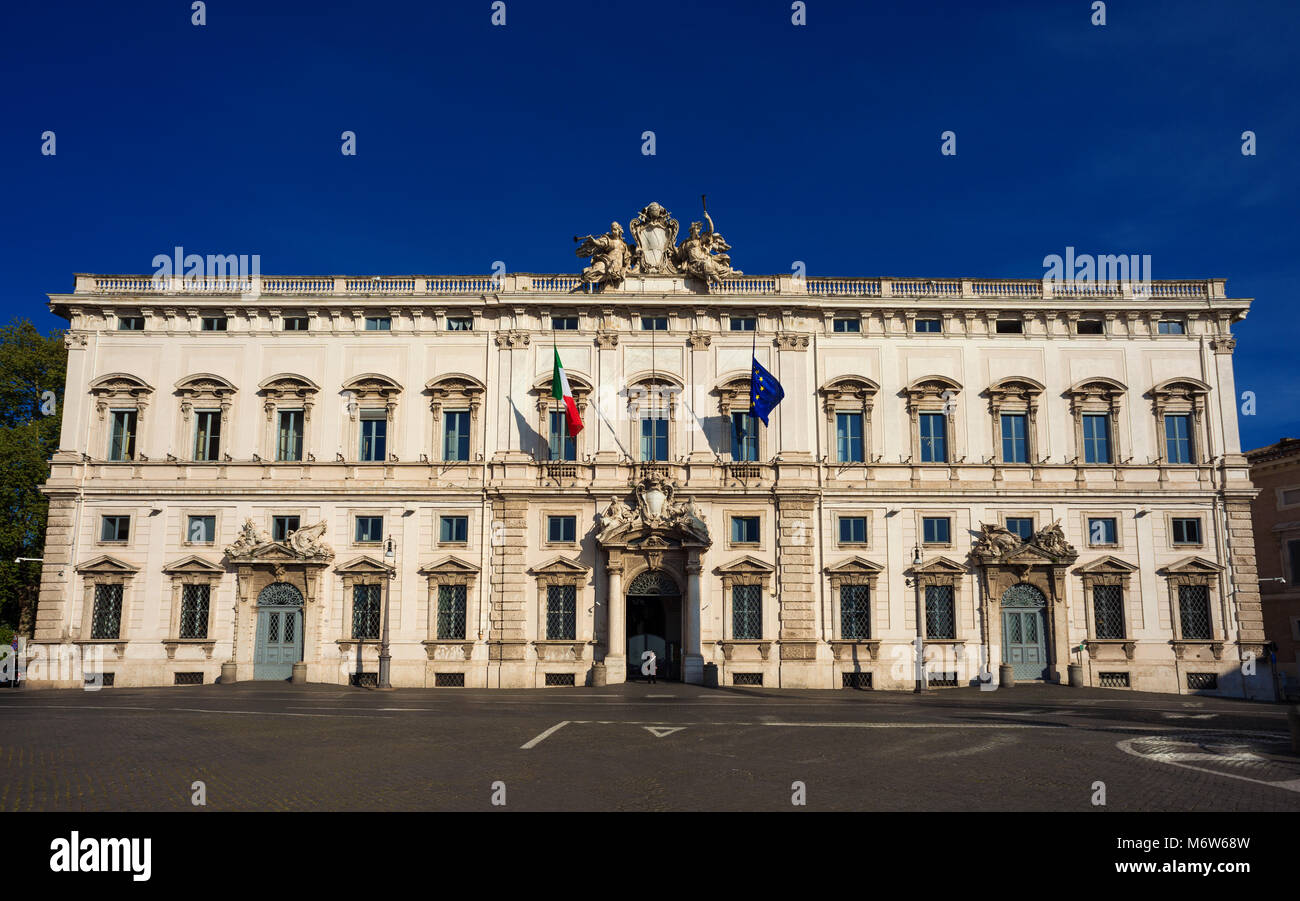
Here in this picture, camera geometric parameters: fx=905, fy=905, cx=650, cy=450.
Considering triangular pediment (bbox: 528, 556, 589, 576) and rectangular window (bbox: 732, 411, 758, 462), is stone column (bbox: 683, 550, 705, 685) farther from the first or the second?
rectangular window (bbox: 732, 411, 758, 462)

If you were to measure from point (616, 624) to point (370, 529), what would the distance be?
36.5ft

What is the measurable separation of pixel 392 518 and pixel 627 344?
12.4m

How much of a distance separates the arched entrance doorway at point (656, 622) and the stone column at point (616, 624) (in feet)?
2.31

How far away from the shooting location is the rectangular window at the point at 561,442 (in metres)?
38.5

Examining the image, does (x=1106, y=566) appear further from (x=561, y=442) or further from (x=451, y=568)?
(x=451, y=568)

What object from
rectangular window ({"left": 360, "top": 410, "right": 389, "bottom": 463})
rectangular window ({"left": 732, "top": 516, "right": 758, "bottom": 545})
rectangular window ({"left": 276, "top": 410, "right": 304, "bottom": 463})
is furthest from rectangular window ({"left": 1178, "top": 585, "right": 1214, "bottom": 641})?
rectangular window ({"left": 276, "top": 410, "right": 304, "bottom": 463})

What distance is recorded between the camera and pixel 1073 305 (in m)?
39.8

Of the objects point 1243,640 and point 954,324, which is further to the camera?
point 954,324

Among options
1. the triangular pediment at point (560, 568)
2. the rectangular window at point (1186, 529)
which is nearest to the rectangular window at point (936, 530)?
the rectangular window at point (1186, 529)

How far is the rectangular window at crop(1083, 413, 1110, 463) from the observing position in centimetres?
3922

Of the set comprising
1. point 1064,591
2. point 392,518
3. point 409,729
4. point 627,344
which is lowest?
point 409,729

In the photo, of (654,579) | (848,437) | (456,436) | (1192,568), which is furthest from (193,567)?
(1192,568)
